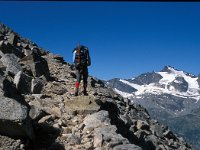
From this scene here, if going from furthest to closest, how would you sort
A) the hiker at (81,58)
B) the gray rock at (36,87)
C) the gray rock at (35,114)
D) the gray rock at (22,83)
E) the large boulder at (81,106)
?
the hiker at (81,58) < the gray rock at (36,87) < the gray rock at (22,83) < the large boulder at (81,106) < the gray rock at (35,114)

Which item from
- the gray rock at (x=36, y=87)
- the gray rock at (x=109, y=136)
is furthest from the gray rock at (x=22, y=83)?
the gray rock at (x=109, y=136)

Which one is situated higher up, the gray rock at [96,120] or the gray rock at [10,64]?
the gray rock at [10,64]

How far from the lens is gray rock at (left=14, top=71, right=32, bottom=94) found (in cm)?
1820

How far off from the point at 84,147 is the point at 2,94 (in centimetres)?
336

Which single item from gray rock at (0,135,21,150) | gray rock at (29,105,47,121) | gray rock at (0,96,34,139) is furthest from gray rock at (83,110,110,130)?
gray rock at (0,135,21,150)

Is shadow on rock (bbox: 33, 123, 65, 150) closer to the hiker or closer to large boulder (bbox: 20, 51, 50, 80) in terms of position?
the hiker

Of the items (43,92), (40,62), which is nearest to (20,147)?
(43,92)

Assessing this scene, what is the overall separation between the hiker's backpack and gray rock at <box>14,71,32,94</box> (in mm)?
2638

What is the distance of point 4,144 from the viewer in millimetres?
11578

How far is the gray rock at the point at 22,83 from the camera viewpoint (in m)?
18.2

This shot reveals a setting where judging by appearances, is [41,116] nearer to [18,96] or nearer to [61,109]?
[18,96]

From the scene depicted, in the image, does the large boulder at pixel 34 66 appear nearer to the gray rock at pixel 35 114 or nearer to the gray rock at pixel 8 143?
the gray rock at pixel 35 114

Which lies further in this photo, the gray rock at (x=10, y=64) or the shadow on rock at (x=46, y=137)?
the gray rock at (x=10, y=64)

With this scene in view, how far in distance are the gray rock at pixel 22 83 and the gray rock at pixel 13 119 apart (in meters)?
6.06
